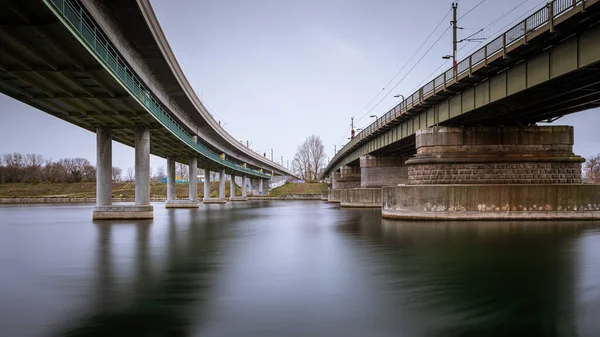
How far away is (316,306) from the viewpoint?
8.40 metres

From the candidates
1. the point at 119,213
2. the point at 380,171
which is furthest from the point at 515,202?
the point at 119,213

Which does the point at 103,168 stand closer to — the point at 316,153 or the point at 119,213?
the point at 119,213

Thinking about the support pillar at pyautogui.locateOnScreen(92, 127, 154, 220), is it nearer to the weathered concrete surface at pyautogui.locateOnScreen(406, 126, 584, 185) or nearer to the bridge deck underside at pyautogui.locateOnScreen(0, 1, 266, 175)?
the bridge deck underside at pyautogui.locateOnScreen(0, 1, 266, 175)

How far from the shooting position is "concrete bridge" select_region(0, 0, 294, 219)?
16031 millimetres

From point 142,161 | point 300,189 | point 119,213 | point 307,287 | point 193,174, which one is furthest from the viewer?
point 300,189

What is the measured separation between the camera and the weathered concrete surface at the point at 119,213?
104 ft

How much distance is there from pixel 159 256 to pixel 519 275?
445 inches

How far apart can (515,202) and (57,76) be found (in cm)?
2607

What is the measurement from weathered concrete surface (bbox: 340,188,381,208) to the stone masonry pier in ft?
66.7

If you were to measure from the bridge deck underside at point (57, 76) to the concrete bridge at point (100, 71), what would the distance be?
0.03 meters

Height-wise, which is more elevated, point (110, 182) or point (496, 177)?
point (496, 177)

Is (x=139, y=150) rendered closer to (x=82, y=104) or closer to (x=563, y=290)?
(x=82, y=104)

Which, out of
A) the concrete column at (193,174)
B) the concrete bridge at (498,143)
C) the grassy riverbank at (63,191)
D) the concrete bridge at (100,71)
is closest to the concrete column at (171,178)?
the concrete column at (193,174)

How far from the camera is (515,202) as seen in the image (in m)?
25.7
